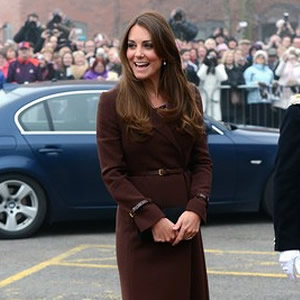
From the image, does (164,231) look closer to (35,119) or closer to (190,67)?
(35,119)

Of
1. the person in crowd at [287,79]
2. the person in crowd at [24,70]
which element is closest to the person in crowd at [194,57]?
the person in crowd at [287,79]

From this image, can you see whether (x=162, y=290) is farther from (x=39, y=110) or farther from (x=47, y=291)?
(x=39, y=110)

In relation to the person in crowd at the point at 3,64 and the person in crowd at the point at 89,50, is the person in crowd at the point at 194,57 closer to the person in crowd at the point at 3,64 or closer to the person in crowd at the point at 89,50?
the person in crowd at the point at 89,50

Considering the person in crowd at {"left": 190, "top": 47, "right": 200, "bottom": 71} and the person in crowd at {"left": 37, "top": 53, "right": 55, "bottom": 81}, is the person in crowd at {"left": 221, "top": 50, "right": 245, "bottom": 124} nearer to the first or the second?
the person in crowd at {"left": 190, "top": 47, "right": 200, "bottom": 71}

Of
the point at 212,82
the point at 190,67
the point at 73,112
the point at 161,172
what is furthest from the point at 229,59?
the point at 161,172

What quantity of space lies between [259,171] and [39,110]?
2.44 metres

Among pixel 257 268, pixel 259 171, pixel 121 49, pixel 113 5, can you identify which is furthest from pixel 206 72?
pixel 113 5

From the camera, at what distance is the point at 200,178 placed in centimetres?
408

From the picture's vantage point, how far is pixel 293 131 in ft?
12.3

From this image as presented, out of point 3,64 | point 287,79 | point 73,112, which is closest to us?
point 73,112

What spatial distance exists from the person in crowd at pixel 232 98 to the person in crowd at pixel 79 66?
Result: 249 centimetres

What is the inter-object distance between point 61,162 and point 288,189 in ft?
16.8

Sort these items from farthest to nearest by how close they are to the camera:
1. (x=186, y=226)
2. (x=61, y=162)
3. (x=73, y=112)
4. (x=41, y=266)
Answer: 1. (x=73, y=112)
2. (x=61, y=162)
3. (x=41, y=266)
4. (x=186, y=226)

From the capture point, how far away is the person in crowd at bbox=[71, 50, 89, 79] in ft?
50.7
